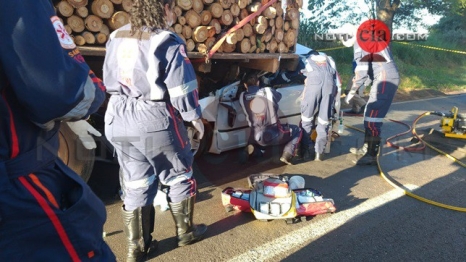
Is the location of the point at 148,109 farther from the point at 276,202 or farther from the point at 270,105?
the point at 270,105

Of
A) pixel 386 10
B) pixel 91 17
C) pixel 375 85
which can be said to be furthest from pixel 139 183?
pixel 386 10

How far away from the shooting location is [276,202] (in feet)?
→ 10.9

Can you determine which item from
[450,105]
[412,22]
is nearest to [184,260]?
[450,105]

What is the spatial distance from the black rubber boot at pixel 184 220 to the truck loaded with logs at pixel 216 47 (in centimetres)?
114

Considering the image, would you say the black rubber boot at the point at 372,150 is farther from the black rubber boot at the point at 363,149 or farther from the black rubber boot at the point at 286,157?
the black rubber boot at the point at 286,157

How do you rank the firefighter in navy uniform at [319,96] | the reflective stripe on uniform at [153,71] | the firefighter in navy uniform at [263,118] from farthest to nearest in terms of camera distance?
1. the firefighter in navy uniform at [319,96]
2. the firefighter in navy uniform at [263,118]
3. the reflective stripe on uniform at [153,71]

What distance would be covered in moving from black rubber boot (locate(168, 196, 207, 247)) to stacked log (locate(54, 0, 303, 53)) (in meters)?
1.71

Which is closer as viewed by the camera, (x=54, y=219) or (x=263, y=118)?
(x=54, y=219)

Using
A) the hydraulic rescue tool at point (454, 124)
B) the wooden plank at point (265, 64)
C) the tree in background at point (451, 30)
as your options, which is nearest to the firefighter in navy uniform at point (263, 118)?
the wooden plank at point (265, 64)

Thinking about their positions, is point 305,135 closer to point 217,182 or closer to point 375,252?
point 217,182

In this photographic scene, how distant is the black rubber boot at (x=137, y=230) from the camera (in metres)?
2.69

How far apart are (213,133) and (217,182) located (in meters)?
0.70

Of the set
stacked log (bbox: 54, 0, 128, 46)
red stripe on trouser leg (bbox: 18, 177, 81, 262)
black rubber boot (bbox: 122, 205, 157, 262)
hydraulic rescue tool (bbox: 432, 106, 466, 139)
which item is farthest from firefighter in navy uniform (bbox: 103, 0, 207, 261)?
hydraulic rescue tool (bbox: 432, 106, 466, 139)

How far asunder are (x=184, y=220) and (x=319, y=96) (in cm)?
288
